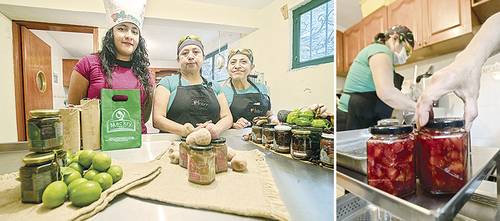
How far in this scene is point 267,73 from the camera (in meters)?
0.67

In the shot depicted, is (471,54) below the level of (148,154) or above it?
above

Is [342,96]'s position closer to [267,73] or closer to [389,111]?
[389,111]

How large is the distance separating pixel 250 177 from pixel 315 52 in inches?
12.4

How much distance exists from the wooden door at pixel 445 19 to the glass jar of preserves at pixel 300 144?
315mm

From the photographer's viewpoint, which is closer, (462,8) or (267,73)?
(462,8)

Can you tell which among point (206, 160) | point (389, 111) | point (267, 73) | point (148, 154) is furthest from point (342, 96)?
point (148, 154)

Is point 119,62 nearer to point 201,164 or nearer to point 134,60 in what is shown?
point 134,60

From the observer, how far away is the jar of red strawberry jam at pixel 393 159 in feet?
1.44

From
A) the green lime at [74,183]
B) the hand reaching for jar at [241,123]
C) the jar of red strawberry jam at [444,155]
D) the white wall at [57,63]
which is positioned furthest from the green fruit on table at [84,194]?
the jar of red strawberry jam at [444,155]

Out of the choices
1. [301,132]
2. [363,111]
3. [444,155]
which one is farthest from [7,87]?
[444,155]

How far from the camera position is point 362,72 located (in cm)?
53

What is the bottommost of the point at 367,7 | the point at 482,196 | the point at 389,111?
the point at 482,196

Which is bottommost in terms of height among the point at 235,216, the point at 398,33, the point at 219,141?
the point at 235,216

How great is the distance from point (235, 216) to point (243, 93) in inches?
13.4
